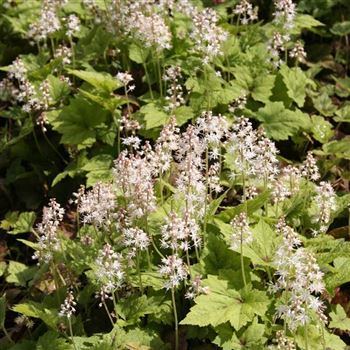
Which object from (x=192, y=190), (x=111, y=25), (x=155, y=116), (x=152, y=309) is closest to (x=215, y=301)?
(x=152, y=309)

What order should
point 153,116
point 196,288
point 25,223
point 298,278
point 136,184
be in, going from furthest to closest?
point 153,116 → point 25,223 → point 136,184 → point 196,288 → point 298,278

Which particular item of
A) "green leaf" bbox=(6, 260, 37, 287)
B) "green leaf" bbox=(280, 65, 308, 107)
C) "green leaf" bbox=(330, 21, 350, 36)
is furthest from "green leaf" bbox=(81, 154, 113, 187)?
"green leaf" bbox=(330, 21, 350, 36)

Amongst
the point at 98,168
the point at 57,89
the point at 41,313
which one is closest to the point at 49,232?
the point at 41,313

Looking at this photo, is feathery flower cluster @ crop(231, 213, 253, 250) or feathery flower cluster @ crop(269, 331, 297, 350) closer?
feathery flower cluster @ crop(269, 331, 297, 350)

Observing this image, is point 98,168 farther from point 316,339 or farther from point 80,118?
point 316,339

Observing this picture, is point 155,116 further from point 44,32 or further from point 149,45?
point 44,32

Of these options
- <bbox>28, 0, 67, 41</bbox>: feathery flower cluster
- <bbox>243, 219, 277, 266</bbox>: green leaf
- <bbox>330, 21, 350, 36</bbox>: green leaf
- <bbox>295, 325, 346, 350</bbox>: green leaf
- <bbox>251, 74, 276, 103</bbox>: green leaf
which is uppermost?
<bbox>28, 0, 67, 41</bbox>: feathery flower cluster

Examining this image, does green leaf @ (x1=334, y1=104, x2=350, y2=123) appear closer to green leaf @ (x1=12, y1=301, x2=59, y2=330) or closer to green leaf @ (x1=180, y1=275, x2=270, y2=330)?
green leaf @ (x1=180, y1=275, x2=270, y2=330)
